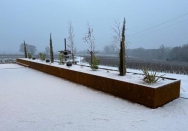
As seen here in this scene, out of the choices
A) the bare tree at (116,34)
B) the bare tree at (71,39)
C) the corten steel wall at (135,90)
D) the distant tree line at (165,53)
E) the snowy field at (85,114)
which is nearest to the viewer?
the snowy field at (85,114)

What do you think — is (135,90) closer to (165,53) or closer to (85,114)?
(85,114)

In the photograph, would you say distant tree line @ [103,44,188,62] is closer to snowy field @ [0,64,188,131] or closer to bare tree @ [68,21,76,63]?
bare tree @ [68,21,76,63]

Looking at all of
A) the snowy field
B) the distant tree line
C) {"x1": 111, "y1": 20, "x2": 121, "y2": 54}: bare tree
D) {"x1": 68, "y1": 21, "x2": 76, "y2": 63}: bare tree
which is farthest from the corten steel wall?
the distant tree line

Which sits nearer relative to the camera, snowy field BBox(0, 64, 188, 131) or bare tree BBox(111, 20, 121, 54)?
snowy field BBox(0, 64, 188, 131)

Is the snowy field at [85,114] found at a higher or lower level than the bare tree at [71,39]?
lower

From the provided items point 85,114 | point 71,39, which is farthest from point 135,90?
point 71,39

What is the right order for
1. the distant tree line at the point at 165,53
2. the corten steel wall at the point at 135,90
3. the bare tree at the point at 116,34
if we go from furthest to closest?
the distant tree line at the point at 165,53
the bare tree at the point at 116,34
the corten steel wall at the point at 135,90

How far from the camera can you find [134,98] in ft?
9.77

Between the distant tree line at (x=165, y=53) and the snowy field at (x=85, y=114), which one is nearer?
the snowy field at (x=85, y=114)

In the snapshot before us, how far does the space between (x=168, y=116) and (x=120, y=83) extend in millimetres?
1198

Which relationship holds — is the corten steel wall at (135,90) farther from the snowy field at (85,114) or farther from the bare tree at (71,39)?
the bare tree at (71,39)

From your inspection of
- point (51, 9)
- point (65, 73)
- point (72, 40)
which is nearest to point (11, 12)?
point (51, 9)

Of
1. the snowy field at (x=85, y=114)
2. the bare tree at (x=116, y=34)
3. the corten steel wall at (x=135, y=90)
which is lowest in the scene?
the snowy field at (x=85, y=114)

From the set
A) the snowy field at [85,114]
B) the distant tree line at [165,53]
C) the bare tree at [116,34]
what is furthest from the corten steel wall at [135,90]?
the distant tree line at [165,53]
